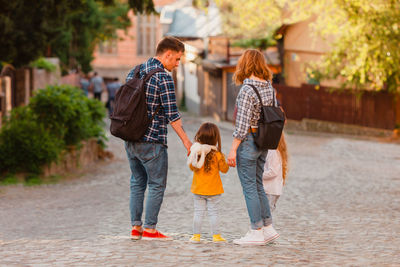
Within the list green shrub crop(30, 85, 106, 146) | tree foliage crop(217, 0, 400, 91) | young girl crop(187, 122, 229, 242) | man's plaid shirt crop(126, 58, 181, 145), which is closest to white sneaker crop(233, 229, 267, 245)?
young girl crop(187, 122, 229, 242)

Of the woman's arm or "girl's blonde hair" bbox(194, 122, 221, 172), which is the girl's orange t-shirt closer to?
"girl's blonde hair" bbox(194, 122, 221, 172)

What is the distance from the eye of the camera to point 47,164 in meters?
13.2

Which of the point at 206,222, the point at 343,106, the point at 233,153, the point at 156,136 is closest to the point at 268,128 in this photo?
the point at 233,153

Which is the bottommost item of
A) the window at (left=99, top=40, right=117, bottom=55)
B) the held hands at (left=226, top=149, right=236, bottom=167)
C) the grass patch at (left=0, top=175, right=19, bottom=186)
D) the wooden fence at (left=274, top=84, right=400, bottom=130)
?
the grass patch at (left=0, top=175, right=19, bottom=186)

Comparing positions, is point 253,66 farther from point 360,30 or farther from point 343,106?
point 343,106

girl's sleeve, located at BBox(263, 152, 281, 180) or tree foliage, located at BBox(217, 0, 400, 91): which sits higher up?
tree foliage, located at BBox(217, 0, 400, 91)

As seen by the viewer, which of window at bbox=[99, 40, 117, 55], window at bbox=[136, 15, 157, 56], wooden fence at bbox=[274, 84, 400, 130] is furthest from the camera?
window at bbox=[136, 15, 157, 56]

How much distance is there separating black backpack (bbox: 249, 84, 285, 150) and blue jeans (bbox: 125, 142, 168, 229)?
864 millimetres

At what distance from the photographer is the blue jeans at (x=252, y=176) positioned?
625 centimetres

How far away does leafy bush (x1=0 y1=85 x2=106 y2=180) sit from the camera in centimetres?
1278

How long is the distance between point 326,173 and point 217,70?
63.9ft

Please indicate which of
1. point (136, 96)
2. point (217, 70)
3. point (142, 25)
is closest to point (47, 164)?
point (136, 96)

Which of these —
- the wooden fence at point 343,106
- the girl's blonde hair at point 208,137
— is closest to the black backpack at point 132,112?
the girl's blonde hair at point 208,137

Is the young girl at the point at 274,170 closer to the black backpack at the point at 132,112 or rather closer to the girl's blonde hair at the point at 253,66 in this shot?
the girl's blonde hair at the point at 253,66
